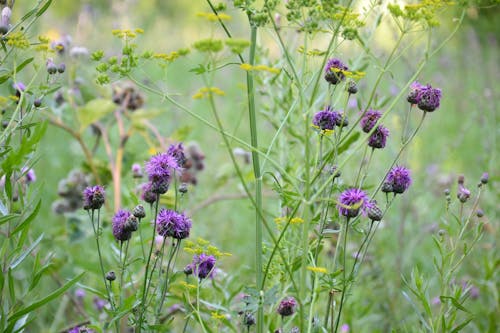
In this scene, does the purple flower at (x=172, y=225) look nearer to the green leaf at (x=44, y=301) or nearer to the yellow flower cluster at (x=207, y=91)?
the green leaf at (x=44, y=301)

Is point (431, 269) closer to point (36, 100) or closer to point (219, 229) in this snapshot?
point (219, 229)

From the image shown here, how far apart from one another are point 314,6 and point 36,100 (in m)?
0.73

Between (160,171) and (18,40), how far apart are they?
448 mm

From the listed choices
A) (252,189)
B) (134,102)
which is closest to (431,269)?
(252,189)

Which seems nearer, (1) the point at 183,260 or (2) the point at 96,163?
(2) the point at 96,163

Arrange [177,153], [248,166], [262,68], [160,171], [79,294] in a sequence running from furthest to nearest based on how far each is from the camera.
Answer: [248,166]
[79,294]
[177,153]
[160,171]
[262,68]

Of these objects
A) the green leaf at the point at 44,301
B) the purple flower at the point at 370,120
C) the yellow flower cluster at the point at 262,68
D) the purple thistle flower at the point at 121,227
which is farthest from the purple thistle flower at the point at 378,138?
the green leaf at the point at 44,301

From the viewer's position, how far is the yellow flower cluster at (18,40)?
138 centimetres

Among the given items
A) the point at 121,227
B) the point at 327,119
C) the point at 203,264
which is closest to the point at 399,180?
the point at 327,119

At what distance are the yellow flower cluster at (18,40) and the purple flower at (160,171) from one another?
40 centimetres

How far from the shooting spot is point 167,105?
17.3ft

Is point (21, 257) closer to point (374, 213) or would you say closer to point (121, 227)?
point (121, 227)

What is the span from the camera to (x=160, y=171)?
1.44 metres

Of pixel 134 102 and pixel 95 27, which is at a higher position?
pixel 95 27
